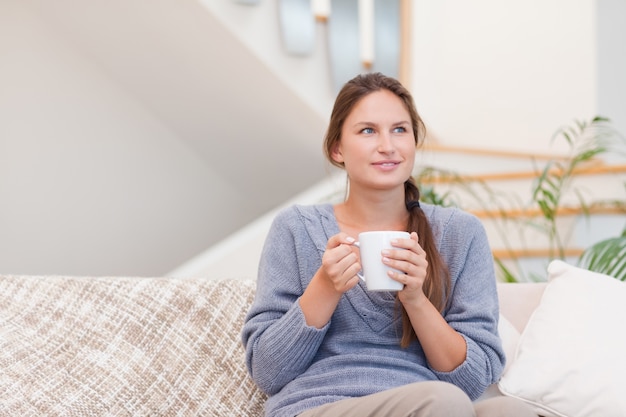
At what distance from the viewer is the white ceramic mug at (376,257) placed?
1.27m

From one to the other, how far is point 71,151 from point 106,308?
2.69 metres

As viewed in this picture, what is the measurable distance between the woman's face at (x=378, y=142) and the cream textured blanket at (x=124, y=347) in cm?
44

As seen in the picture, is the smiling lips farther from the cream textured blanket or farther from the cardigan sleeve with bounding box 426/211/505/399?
the cream textured blanket

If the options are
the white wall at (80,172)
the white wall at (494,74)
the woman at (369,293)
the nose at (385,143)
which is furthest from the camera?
the white wall at (80,172)

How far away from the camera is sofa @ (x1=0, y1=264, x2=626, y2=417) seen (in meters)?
1.61

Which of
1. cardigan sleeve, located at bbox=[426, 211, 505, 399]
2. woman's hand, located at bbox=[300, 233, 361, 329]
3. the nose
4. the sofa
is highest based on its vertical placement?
the nose

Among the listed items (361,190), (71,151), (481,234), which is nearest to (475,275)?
(481,234)

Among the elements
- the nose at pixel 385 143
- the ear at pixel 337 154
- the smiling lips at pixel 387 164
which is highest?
the nose at pixel 385 143

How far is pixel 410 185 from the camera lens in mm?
1664

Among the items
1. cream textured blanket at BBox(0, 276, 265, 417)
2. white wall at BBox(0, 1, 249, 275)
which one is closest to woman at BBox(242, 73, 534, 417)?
cream textured blanket at BBox(0, 276, 265, 417)

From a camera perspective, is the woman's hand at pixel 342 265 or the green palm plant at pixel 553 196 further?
the green palm plant at pixel 553 196

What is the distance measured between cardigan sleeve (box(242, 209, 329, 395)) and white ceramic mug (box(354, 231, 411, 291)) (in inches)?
7.3

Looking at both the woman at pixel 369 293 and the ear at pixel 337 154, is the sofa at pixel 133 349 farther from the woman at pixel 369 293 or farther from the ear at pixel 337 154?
the ear at pixel 337 154

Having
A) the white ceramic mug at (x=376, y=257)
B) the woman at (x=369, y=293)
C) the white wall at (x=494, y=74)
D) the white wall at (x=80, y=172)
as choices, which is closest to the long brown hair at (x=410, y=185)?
the woman at (x=369, y=293)
